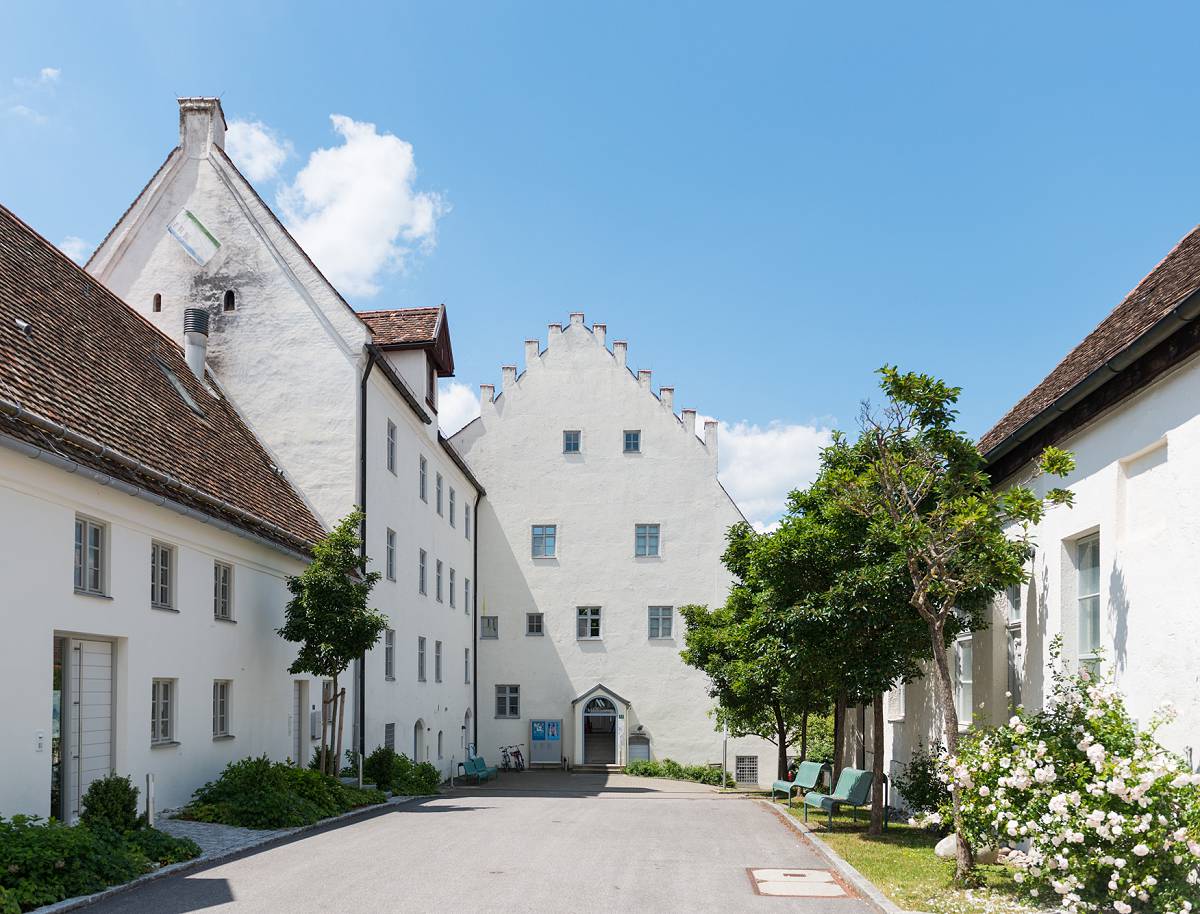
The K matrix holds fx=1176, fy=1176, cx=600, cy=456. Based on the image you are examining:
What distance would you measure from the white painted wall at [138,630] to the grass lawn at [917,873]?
912 centimetres

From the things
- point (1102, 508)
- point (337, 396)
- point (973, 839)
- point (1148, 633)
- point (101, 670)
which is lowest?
point (973, 839)

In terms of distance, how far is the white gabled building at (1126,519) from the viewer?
9.80 metres

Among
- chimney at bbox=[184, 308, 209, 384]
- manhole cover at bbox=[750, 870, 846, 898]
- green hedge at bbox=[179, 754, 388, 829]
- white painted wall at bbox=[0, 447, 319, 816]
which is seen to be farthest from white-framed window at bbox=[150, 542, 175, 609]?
chimney at bbox=[184, 308, 209, 384]

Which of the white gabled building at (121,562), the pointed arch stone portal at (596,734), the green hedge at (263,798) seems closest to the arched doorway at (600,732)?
the pointed arch stone portal at (596,734)

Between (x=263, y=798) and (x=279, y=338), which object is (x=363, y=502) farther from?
(x=263, y=798)

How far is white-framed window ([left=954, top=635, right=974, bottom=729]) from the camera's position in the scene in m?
17.5

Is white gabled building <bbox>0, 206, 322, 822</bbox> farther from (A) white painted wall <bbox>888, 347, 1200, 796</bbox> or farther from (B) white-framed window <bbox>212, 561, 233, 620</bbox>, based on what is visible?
(A) white painted wall <bbox>888, 347, 1200, 796</bbox>

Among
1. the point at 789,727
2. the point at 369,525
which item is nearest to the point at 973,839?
the point at 369,525

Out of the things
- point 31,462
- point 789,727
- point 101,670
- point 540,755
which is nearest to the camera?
point 31,462

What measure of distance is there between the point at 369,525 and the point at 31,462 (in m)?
13.7

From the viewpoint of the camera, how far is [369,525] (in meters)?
26.2

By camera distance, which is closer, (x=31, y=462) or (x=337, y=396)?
(x=31, y=462)

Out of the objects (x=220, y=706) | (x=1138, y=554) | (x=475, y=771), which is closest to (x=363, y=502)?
(x=220, y=706)

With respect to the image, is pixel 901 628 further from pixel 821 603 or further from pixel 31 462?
pixel 31 462
